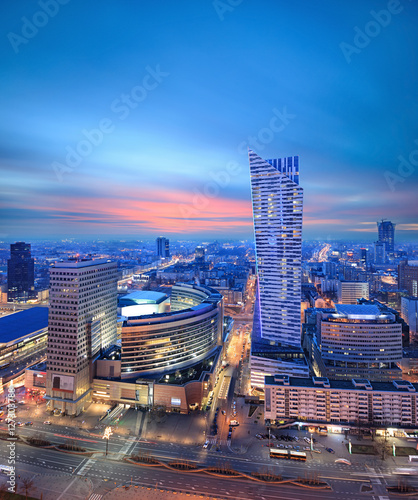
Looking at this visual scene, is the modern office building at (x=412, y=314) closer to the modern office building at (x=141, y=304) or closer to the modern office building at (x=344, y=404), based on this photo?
the modern office building at (x=344, y=404)

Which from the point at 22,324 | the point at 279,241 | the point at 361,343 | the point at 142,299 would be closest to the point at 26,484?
the point at 22,324

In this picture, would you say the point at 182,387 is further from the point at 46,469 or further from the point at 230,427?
the point at 46,469

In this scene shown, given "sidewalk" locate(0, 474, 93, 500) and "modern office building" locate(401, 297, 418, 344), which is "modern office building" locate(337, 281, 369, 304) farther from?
"sidewalk" locate(0, 474, 93, 500)

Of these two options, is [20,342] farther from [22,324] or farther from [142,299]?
[142,299]

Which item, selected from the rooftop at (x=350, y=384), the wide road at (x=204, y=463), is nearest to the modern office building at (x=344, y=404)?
the rooftop at (x=350, y=384)

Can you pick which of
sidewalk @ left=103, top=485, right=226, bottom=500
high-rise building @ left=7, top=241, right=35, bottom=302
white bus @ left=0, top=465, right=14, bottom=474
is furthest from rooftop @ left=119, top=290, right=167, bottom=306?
sidewalk @ left=103, top=485, right=226, bottom=500

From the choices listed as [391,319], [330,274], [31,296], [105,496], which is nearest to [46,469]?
[105,496]
